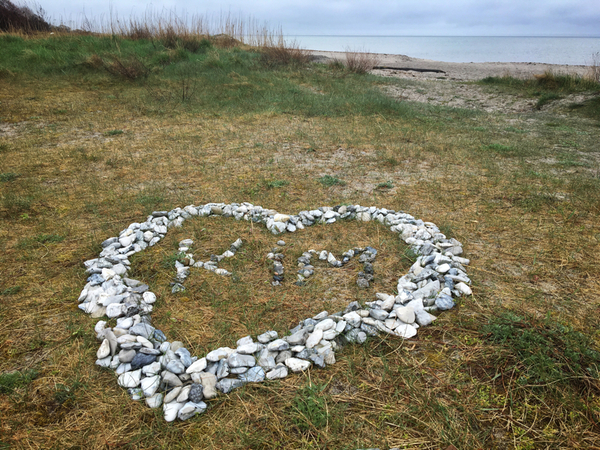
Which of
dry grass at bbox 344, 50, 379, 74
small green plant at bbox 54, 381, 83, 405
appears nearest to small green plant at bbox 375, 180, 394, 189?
small green plant at bbox 54, 381, 83, 405

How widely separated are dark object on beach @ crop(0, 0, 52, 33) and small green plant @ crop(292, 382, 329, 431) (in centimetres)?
1832

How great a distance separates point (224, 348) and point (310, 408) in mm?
645

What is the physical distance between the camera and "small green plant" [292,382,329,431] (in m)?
1.72

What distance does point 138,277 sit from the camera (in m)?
2.91

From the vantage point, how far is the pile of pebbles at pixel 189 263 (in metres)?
2.86

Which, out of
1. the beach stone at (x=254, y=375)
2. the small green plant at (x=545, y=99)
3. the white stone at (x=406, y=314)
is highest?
the small green plant at (x=545, y=99)

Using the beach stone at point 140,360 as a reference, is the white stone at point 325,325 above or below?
above

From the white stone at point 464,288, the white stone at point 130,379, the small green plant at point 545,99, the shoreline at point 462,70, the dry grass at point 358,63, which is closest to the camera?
the white stone at point 130,379

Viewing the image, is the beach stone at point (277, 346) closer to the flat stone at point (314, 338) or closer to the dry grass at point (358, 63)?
the flat stone at point (314, 338)

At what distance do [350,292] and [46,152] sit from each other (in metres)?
5.55

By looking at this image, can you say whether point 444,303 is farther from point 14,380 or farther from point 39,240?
point 39,240

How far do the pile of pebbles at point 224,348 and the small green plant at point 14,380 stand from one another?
0.35 m

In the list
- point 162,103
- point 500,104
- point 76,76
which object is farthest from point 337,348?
point 76,76

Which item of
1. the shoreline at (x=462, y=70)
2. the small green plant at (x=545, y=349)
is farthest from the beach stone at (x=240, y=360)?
the shoreline at (x=462, y=70)
